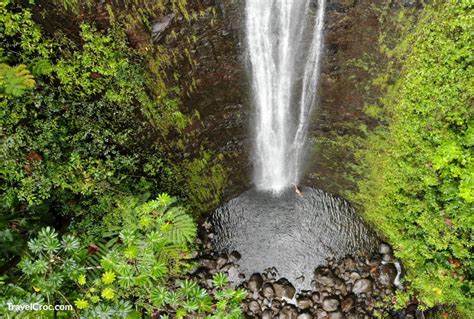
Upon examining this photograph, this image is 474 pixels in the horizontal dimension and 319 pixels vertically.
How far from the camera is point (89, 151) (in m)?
5.99

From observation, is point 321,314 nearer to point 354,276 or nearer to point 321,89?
point 354,276

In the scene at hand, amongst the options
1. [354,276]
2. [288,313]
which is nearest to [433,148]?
[354,276]

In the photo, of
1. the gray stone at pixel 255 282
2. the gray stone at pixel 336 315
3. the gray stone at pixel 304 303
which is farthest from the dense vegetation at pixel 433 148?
the gray stone at pixel 255 282

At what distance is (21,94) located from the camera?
190 inches

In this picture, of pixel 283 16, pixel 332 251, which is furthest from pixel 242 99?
pixel 332 251

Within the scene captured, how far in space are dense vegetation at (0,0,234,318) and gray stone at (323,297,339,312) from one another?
3478 mm

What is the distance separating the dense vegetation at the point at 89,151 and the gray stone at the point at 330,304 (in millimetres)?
3478

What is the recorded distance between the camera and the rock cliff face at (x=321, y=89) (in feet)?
19.4

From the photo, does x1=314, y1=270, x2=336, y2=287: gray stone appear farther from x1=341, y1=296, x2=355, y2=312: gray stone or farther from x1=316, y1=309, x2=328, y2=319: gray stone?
x1=316, y1=309, x2=328, y2=319: gray stone

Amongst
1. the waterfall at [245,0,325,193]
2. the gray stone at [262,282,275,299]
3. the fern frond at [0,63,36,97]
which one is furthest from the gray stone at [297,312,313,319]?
the fern frond at [0,63,36,97]

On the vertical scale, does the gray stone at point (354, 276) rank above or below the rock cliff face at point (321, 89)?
below

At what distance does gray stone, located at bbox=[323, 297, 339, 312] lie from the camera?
798cm

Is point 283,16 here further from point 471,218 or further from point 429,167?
point 471,218
